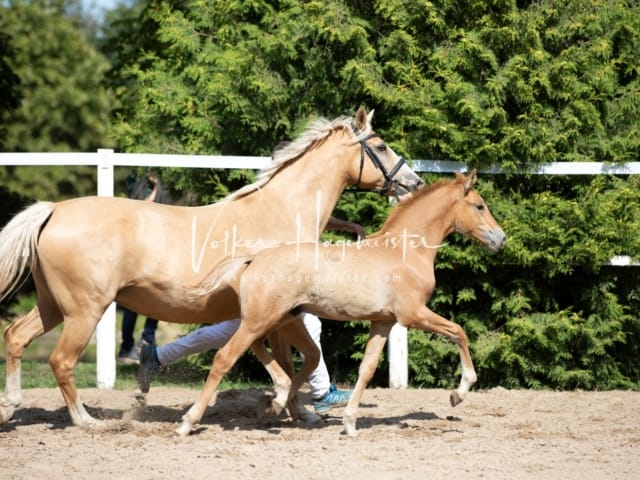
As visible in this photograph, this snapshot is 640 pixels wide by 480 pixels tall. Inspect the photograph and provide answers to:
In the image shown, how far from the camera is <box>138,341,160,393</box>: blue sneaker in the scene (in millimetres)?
6734

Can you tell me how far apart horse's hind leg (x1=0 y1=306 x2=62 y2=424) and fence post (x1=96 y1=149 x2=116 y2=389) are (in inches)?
51.4

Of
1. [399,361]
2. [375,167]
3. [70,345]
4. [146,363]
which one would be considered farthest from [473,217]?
[70,345]

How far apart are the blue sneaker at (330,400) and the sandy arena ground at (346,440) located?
0.27ft

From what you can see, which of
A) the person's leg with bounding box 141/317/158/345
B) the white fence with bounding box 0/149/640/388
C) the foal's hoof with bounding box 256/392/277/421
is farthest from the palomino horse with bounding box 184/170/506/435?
the white fence with bounding box 0/149/640/388

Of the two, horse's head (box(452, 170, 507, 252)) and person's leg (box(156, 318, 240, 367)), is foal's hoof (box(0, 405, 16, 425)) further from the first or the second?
horse's head (box(452, 170, 507, 252))

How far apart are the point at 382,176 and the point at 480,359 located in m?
2.24

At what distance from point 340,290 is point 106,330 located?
284 cm

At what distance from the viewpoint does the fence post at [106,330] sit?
7.55 m

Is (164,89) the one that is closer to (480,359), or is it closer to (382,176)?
(382,176)

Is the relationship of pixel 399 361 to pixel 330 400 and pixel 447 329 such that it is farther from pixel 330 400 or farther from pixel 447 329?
pixel 447 329

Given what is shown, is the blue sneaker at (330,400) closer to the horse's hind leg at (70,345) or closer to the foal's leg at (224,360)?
the foal's leg at (224,360)

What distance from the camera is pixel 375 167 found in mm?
6441

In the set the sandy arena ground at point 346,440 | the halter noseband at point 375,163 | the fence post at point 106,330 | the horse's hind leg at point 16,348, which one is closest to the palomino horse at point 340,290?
the sandy arena ground at point 346,440

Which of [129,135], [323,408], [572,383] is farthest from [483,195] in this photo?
[129,135]
